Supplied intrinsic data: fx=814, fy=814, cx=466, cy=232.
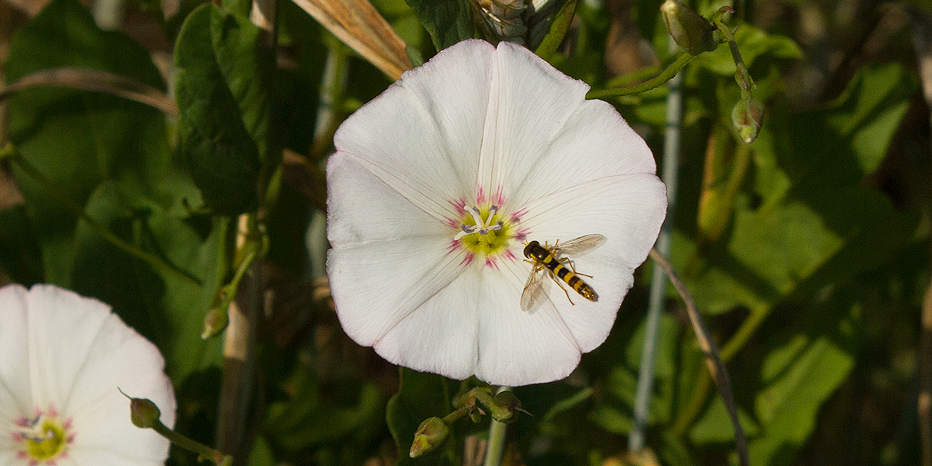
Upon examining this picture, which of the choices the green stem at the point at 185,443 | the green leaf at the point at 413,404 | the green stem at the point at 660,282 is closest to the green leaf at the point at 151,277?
the green stem at the point at 185,443

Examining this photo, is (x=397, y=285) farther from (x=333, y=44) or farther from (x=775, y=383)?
(x=775, y=383)

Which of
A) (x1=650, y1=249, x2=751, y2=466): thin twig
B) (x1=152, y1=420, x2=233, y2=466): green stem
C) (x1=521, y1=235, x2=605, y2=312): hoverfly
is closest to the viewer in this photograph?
(x1=521, y1=235, x2=605, y2=312): hoverfly

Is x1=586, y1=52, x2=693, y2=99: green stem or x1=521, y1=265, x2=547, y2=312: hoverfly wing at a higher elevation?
x1=586, y1=52, x2=693, y2=99: green stem

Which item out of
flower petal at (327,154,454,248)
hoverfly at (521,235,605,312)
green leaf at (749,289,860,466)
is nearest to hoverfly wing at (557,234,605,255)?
hoverfly at (521,235,605,312)

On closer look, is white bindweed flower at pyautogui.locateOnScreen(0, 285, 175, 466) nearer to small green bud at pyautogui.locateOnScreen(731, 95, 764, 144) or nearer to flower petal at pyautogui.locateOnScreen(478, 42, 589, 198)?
flower petal at pyautogui.locateOnScreen(478, 42, 589, 198)

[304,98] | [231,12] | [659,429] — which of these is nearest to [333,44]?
[304,98]

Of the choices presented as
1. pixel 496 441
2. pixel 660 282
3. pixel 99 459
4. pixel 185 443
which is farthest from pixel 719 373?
pixel 99 459

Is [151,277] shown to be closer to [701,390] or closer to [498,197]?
[498,197]
